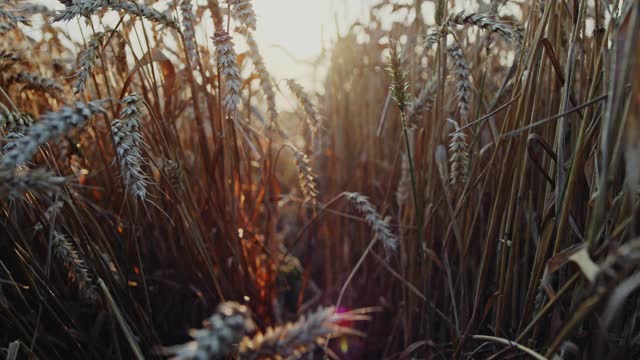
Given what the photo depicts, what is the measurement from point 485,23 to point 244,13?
1.64 ft

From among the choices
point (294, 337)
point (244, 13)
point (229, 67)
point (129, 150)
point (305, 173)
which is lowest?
point (294, 337)

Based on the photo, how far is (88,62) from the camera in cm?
93

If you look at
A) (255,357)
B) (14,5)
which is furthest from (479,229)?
(14,5)

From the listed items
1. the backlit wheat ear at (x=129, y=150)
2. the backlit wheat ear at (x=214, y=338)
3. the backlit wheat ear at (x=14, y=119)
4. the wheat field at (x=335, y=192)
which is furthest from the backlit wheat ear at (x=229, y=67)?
the backlit wheat ear at (x=214, y=338)

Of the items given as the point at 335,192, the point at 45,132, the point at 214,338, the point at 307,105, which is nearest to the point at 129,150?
the point at 45,132

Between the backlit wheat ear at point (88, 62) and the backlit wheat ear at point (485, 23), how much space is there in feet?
2.58

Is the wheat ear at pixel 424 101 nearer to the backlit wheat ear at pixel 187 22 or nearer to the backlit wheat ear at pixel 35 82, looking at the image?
the backlit wheat ear at pixel 187 22

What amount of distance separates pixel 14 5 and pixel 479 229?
5.21ft

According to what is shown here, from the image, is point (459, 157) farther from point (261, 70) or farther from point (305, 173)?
point (261, 70)

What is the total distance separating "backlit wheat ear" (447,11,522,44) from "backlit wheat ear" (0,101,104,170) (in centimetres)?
74

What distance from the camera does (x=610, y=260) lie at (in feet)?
1.73

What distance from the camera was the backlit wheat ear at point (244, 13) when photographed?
91 centimetres

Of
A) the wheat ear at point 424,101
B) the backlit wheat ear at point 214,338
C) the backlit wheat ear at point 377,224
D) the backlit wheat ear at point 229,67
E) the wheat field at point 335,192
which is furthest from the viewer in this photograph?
the wheat ear at point 424,101

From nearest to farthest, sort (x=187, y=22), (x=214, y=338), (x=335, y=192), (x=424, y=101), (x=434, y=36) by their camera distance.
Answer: (x=214, y=338) < (x=434, y=36) < (x=187, y=22) < (x=424, y=101) < (x=335, y=192)
